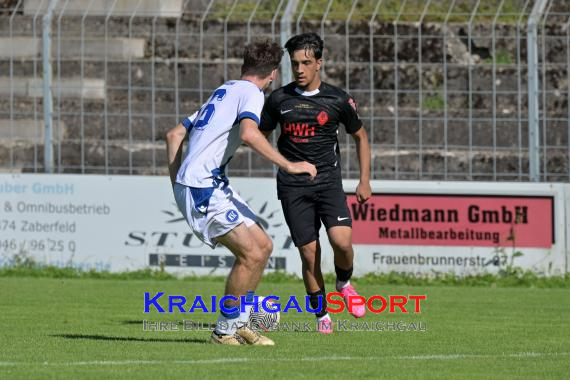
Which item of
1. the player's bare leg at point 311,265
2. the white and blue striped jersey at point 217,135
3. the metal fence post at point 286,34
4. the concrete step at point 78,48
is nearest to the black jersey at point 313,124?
the player's bare leg at point 311,265

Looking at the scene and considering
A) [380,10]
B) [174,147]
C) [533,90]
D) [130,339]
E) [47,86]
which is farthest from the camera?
[380,10]

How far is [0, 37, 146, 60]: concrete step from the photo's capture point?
52.6ft

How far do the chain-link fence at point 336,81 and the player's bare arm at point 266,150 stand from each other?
277 inches

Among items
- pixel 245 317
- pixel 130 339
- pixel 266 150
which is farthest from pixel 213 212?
pixel 130 339

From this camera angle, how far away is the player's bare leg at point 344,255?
9.78 m

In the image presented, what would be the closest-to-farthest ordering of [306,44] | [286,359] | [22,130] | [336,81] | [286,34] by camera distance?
[286,359], [306,44], [286,34], [22,130], [336,81]

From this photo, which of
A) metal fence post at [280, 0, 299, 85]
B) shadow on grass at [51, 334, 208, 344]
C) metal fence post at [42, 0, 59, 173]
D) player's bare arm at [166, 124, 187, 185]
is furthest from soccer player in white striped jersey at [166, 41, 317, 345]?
metal fence post at [42, 0, 59, 173]

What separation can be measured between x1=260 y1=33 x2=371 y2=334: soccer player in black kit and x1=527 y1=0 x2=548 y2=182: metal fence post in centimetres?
574

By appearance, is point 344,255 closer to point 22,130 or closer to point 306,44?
point 306,44

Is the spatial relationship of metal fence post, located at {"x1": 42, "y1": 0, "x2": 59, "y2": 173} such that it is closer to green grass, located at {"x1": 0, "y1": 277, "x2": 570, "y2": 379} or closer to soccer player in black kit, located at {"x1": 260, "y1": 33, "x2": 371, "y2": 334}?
green grass, located at {"x1": 0, "y1": 277, "x2": 570, "y2": 379}

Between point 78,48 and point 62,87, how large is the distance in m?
0.53

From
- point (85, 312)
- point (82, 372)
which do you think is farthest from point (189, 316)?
point (82, 372)

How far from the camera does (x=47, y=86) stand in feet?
52.0

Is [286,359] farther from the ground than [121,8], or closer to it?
closer to it
